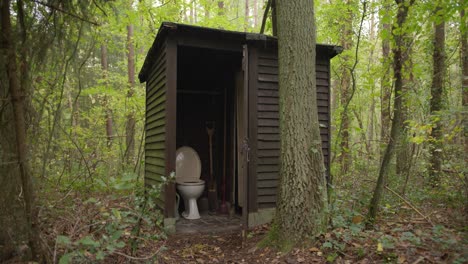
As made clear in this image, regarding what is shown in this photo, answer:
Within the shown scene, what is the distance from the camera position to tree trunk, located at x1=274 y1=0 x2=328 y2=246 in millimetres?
2930

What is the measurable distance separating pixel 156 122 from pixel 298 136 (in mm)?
2568

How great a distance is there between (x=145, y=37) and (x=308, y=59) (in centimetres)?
650

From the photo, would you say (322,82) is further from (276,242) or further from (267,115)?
(276,242)

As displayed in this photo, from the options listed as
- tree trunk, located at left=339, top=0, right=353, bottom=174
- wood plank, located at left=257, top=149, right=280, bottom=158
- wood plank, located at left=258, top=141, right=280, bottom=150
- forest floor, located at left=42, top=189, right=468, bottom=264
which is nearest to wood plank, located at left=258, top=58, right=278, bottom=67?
wood plank, located at left=258, top=141, right=280, bottom=150

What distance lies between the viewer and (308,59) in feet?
10.2

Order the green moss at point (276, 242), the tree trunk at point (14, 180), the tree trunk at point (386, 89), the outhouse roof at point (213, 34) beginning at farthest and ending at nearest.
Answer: the tree trunk at point (386, 89) → the outhouse roof at point (213, 34) → the green moss at point (276, 242) → the tree trunk at point (14, 180)

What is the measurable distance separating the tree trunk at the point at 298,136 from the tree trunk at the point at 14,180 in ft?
6.77

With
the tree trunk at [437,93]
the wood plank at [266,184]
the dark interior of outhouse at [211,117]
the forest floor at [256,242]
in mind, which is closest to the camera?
the forest floor at [256,242]

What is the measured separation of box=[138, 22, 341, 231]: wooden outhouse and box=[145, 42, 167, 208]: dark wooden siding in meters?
0.01

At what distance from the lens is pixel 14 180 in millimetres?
2174

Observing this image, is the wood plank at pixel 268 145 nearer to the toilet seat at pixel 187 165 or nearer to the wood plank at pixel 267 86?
the wood plank at pixel 267 86

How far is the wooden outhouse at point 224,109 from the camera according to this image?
A: 12.8 feet

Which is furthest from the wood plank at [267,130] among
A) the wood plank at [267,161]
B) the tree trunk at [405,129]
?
the tree trunk at [405,129]

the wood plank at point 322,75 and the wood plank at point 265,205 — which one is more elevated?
the wood plank at point 322,75
